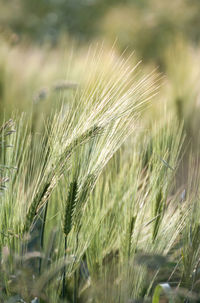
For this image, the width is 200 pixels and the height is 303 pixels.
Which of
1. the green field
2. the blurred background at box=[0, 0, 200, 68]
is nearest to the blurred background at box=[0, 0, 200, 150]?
the blurred background at box=[0, 0, 200, 68]

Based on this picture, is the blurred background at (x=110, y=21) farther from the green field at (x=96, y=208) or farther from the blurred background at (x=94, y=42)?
the green field at (x=96, y=208)

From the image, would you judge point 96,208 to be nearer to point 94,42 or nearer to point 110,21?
point 94,42

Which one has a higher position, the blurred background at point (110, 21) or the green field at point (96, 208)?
the blurred background at point (110, 21)

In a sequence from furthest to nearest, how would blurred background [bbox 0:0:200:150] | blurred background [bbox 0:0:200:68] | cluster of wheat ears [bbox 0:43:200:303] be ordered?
blurred background [bbox 0:0:200:68] < blurred background [bbox 0:0:200:150] < cluster of wheat ears [bbox 0:43:200:303]

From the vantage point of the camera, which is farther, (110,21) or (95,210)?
(110,21)

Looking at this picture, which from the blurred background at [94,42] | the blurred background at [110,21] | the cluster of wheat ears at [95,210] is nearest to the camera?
the cluster of wheat ears at [95,210]

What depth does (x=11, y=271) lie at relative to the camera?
91 cm

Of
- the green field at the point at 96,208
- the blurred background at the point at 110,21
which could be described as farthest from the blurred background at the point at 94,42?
the green field at the point at 96,208

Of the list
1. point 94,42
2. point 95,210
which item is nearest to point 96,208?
point 95,210

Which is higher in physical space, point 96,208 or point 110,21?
point 110,21

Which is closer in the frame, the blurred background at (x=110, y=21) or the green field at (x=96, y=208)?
the green field at (x=96, y=208)

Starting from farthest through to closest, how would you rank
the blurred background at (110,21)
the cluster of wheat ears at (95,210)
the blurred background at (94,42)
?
the blurred background at (110,21) < the blurred background at (94,42) < the cluster of wheat ears at (95,210)

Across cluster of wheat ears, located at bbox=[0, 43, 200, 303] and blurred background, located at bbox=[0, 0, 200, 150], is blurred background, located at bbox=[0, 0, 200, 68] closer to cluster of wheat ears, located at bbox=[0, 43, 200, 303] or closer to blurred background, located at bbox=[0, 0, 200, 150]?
blurred background, located at bbox=[0, 0, 200, 150]

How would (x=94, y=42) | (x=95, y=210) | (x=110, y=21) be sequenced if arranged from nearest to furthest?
(x=95, y=210)
(x=94, y=42)
(x=110, y=21)
